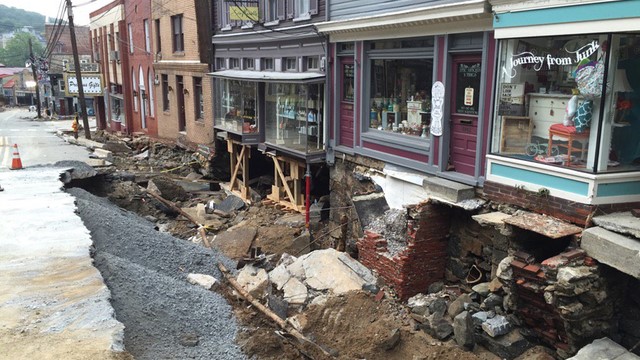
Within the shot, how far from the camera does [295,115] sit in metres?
16.4

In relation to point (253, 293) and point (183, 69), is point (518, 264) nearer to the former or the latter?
point (253, 293)

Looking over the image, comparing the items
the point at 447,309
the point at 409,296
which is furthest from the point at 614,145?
the point at 409,296

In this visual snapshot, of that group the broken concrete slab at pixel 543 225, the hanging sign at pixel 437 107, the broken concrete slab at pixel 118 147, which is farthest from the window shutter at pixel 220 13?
the broken concrete slab at pixel 543 225

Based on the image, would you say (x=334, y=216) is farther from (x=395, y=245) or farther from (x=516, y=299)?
(x=516, y=299)

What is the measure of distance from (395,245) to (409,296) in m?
1.07

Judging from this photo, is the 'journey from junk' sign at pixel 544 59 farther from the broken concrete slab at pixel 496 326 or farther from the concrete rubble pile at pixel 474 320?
the broken concrete slab at pixel 496 326

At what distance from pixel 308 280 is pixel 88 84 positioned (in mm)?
30558

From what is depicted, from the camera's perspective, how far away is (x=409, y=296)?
10.7m

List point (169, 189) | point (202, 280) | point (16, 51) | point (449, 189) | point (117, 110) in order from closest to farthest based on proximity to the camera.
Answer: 1. point (202, 280)
2. point (449, 189)
3. point (169, 189)
4. point (117, 110)
5. point (16, 51)

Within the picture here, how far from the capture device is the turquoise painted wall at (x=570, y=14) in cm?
712

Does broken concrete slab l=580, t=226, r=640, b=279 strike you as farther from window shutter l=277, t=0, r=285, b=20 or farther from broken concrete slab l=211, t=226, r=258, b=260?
window shutter l=277, t=0, r=285, b=20

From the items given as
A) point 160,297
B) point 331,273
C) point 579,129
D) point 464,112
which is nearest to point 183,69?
point 331,273

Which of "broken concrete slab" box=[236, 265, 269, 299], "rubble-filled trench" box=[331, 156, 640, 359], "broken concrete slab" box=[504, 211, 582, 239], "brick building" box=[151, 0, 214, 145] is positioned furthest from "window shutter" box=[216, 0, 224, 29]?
"broken concrete slab" box=[504, 211, 582, 239]

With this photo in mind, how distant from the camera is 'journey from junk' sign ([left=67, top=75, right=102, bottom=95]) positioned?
3544cm
